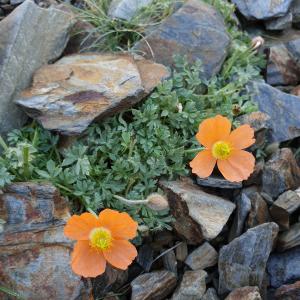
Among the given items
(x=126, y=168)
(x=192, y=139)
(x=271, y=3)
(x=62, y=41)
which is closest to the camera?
(x=126, y=168)

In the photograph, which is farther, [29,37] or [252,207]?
[29,37]

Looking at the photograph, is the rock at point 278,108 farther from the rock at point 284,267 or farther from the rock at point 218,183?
the rock at point 284,267

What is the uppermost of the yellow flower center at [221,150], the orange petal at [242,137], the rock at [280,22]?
the orange petal at [242,137]

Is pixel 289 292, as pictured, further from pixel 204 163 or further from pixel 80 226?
pixel 80 226

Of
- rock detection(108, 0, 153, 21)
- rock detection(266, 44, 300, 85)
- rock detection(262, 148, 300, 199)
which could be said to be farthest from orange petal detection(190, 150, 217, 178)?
rock detection(108, 0, 153, 21)

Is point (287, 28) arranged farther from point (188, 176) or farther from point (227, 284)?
point (227, 284)

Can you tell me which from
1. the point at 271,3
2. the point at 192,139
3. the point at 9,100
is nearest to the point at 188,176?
the point at 192,139

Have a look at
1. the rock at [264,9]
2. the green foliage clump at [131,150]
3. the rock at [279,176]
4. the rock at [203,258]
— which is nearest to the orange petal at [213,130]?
the green foliage clump at [131,150]
